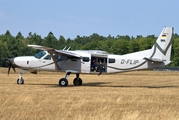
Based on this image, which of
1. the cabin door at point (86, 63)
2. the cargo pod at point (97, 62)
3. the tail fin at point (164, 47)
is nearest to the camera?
the tail fin at point (164, 47)

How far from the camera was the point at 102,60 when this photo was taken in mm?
28891

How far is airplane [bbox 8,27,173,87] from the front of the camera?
28.4 meters

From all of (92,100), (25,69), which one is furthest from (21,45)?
(92,100)

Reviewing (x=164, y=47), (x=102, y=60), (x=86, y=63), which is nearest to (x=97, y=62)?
(x=102, y=60)

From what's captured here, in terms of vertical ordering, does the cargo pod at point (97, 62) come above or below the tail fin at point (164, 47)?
below

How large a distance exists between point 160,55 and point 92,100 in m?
11.4

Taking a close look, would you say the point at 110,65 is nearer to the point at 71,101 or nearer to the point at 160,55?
the point at 160,55

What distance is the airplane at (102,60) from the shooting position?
93.1 ft

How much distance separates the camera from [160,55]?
93.1 feet

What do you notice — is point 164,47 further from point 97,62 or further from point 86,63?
point 86,63

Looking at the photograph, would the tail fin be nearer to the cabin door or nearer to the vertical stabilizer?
the vertical stabilizer

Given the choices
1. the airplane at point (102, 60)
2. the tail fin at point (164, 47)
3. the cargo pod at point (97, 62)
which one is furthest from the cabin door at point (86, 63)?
the tail fin at point (164, 47)

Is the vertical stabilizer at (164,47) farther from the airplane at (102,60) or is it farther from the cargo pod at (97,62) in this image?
the cargo pod at (97,62)

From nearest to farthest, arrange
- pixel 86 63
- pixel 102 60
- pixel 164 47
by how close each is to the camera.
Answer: pixel 164 47 < pixel 102 60 < pixel 86 63
